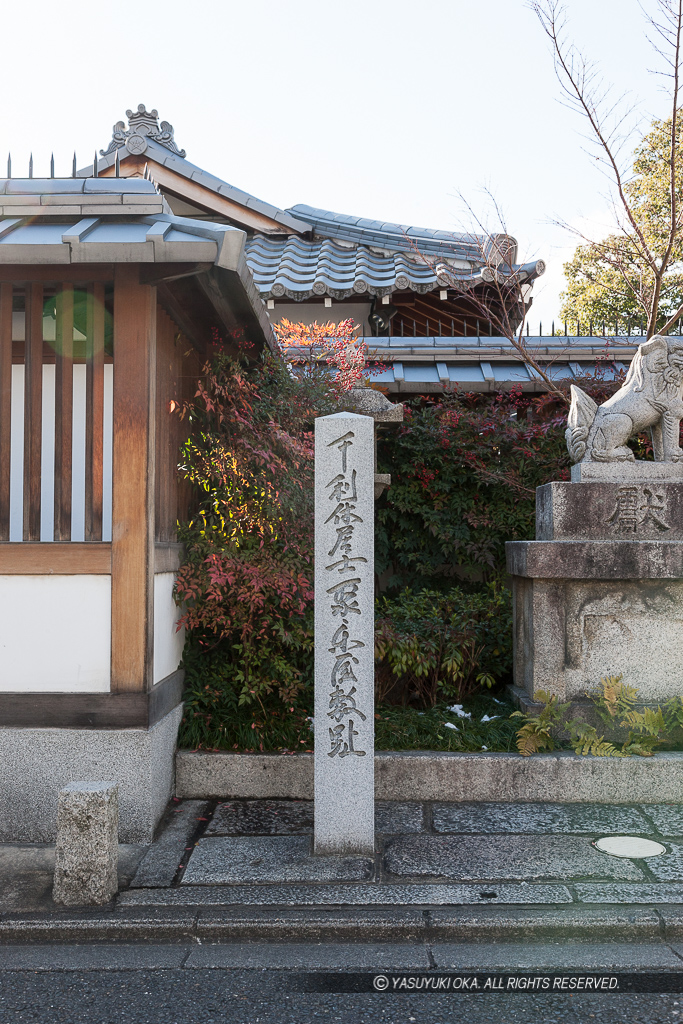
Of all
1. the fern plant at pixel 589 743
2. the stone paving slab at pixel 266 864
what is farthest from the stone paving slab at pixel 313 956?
the fern plant at pixel 589 743

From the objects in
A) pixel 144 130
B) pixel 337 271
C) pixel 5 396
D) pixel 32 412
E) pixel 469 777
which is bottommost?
pixel 469 777

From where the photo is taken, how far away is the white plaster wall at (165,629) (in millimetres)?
5629

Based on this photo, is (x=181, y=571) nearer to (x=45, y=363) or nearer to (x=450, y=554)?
(x=45, y=363)

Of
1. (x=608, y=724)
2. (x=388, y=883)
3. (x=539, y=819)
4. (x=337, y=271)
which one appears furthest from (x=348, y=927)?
(x=337, y=271)

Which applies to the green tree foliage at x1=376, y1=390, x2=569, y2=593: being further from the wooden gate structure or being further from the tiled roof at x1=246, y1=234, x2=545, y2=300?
the wooden gate structure

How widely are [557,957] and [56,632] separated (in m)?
3.78

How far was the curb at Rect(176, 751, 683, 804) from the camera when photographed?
6.04 meters

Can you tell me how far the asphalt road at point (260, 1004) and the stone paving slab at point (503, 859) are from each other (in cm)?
107

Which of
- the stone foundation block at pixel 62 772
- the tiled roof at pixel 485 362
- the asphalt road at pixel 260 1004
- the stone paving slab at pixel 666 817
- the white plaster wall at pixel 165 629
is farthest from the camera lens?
the tiled roof at pixel 485 362

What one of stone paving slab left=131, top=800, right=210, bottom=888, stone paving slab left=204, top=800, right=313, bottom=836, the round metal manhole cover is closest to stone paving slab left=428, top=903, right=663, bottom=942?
the round metal manhole cover

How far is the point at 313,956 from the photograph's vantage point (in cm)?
409

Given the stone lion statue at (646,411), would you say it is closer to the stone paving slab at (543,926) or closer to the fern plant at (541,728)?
the fern plant at (541,728)

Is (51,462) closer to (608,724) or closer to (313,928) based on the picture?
(313,928)

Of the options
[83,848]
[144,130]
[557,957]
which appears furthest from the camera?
[144,130]
